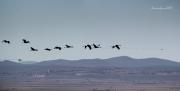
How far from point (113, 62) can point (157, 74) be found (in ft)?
161

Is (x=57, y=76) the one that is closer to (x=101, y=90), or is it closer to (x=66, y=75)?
(x=66, y=75)

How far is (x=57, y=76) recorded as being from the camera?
97.8 metres

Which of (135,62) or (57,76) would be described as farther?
(135,62)

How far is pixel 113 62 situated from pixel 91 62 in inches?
408

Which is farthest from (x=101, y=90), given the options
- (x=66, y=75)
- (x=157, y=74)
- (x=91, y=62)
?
(x=91, y=62)

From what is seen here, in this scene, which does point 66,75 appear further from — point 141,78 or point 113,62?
point 113,62

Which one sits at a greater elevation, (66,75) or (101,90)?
(66,75)

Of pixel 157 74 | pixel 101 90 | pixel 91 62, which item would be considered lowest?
pixel 101 90

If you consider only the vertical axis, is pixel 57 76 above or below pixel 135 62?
below

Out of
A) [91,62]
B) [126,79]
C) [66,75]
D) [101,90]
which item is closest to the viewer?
[101,90]

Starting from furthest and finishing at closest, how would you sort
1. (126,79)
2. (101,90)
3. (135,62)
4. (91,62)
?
(135,62) < (91,62) < (126,79) < (101,90)

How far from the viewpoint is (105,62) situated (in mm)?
153125

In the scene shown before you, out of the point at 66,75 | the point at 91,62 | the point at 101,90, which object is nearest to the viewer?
the point at 101,90

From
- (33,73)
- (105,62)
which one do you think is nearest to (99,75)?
(33,73)
